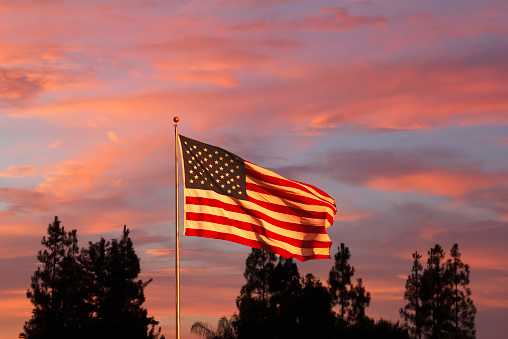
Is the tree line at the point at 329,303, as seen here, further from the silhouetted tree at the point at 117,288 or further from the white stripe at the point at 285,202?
the white stripe at the point at 285,202

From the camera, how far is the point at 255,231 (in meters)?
24.4

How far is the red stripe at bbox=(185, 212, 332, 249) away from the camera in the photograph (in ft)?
74.8

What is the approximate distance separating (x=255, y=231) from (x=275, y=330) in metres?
50.4

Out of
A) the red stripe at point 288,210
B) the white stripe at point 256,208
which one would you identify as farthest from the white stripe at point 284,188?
the white stripe at point 256,208

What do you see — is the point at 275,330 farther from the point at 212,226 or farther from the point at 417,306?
the point at 212,226

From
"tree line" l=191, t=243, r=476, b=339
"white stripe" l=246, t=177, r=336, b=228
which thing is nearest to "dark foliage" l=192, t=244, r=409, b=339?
"tree line" l=191, t=243, r=476, b=339

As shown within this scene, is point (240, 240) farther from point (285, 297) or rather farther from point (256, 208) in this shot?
point (285, 297)

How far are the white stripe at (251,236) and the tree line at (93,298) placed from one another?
44.8 meters

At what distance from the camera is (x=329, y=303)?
234ft

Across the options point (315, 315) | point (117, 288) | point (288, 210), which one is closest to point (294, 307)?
point (315, 315)

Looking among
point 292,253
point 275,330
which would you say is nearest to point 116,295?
point 275,330

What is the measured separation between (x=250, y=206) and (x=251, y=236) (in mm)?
1033

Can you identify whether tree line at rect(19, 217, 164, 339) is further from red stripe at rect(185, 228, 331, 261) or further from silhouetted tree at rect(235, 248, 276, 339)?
red stripe at rect(185, 228, 331, 261)

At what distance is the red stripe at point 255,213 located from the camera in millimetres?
22969
